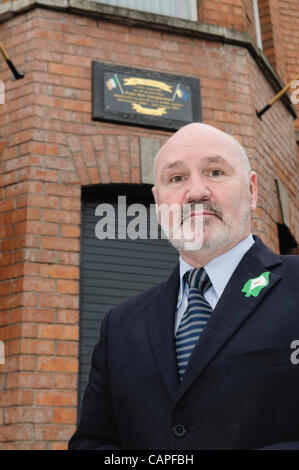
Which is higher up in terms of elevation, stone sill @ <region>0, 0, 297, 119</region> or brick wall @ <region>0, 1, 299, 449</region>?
stone sill @ <region>0, 0, 297, 119</region>

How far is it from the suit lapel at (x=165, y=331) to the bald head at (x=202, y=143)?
1.31 feet

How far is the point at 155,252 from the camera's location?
15.4 feet

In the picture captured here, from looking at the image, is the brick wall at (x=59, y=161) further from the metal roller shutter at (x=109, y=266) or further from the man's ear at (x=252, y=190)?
the man's ear at (x=252, y=190)

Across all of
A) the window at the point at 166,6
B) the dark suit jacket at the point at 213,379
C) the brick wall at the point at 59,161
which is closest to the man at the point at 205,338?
the dark suit jacket at the point at 213,379

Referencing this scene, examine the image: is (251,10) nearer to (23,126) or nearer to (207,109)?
(207,109)

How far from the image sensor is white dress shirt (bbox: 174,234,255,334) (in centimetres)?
154

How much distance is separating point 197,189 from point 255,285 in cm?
33

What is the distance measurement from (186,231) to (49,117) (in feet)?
10.3

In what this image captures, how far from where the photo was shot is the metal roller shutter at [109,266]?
4.27 metres

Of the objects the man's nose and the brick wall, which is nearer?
the man's nose

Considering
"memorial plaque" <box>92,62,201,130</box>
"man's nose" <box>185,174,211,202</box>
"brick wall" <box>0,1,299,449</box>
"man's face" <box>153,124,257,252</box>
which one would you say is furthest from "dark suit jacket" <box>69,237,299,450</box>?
"memorial plaque" <box>92,62,201,130</box>

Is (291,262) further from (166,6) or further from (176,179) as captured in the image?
(166,6)

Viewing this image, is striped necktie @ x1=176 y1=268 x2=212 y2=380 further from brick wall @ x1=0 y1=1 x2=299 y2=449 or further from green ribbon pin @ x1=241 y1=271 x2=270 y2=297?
brick wall @ x1=0 y1=1 x2=299 y2=449
